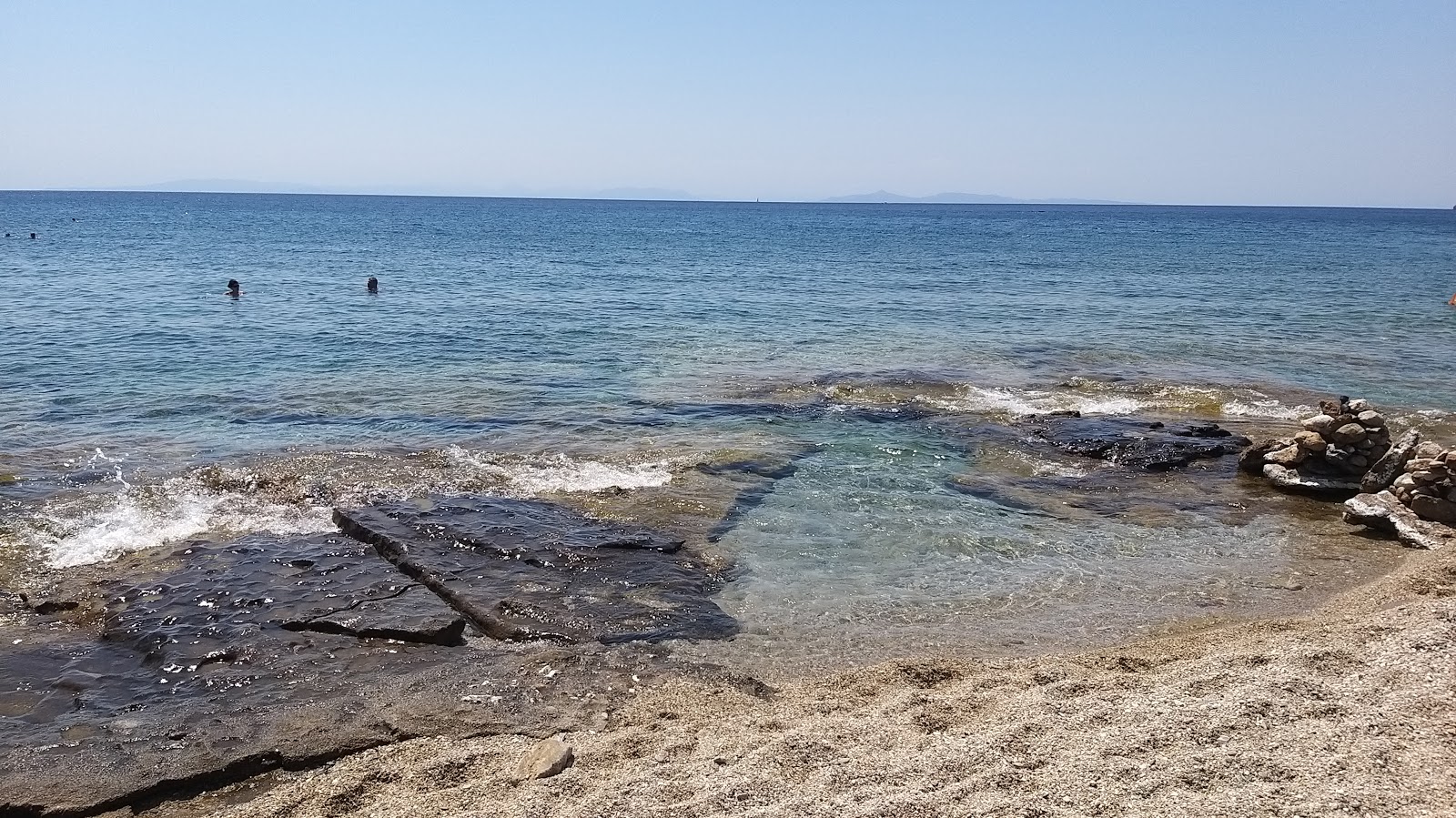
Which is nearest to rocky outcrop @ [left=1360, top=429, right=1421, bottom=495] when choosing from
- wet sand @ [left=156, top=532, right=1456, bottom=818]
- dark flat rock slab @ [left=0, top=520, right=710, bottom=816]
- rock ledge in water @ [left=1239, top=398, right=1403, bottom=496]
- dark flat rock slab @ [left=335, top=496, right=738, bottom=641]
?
rock ledge in water @ [left=1239, top=398, right=1403, bottom=496]

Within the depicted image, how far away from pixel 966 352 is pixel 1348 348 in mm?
11195

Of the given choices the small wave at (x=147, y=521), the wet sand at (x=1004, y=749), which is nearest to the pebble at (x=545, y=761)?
the wet sand at (x=1004, y=749)

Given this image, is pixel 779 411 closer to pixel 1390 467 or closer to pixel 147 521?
pixel 1390 467

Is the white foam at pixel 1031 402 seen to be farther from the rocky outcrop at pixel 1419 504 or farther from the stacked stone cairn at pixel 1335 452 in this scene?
the rocky outcrop at pixel 1419 504

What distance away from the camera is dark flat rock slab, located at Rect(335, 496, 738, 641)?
31.6 ft

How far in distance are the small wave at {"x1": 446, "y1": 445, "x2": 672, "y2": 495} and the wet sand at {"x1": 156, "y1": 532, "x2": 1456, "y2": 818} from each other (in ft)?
21.2

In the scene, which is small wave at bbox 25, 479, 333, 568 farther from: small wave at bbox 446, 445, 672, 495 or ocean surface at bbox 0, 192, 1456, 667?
small wave at bbox 446, 445, 672, 495

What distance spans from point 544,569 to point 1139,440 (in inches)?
441

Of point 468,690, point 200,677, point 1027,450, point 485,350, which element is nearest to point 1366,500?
point 1027,450

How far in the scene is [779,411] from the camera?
64.2ft

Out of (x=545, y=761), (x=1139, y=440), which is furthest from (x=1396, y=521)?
(x=545, y=761)

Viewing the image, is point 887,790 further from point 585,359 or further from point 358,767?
point 585,359

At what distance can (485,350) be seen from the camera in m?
26.7

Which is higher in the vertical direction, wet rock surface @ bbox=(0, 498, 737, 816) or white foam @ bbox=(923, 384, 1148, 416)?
white foam @ bbox=(923, 384, 1148, 416)
